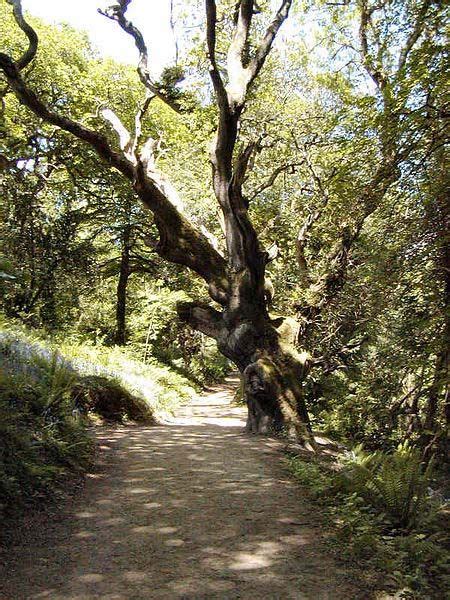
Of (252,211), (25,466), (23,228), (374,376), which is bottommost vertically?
(25,466)

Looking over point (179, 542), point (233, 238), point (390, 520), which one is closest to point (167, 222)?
point (233, 238)

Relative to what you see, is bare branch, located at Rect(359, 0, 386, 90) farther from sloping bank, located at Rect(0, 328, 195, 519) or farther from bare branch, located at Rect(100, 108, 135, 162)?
sloping bank, located at Rect(0, 328, 195, 519)

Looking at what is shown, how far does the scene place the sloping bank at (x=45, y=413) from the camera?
4.31 meters

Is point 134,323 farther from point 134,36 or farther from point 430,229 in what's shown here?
point 430,229

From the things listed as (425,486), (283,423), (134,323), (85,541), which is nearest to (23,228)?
(134,323)

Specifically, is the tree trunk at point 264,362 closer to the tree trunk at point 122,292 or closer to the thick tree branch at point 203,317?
the thick tree branch at point 203,317

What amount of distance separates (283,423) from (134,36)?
784cm

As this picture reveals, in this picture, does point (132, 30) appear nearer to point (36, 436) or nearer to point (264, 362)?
point (264, 362)

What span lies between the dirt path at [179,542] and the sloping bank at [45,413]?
373 millimetres

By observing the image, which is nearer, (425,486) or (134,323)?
(425,486)

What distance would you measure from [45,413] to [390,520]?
391 cm

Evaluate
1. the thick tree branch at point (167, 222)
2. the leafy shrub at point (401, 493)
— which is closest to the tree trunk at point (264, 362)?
the thick tree branch at point (167, 222)

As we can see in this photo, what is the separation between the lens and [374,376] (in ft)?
33.3

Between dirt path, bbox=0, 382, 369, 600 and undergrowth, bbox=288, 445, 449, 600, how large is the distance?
24 centimetres
